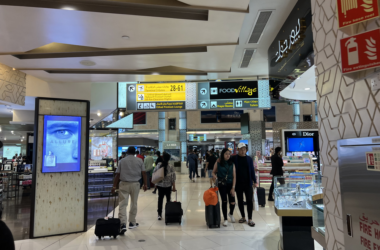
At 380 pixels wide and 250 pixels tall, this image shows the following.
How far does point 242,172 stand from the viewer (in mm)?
5598

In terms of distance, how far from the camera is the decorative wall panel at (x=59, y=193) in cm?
524

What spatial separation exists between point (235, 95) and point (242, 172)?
7.68ft

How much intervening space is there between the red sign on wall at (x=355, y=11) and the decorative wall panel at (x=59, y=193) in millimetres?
5110

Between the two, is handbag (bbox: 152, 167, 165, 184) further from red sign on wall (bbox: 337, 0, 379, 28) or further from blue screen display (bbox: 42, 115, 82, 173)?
red sign on wall (bbox: 337, 0, 379, 28)

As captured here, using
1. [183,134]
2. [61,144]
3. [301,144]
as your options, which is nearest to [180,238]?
[61,144]

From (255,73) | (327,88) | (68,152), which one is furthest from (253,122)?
(327,88)

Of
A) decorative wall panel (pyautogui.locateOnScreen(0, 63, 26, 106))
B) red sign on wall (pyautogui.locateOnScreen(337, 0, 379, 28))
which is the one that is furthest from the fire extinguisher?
decorative wall panel (pyautogui.locateOnScreen(0, 63, 26, 106))

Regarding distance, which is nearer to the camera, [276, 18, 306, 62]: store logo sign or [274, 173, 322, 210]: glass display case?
[274, 173, 322, 210]: glass display case

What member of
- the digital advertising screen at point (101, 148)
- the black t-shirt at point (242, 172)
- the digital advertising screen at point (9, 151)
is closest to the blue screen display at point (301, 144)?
the black t-shirt at point (242, 172)

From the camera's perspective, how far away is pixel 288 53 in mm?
4605

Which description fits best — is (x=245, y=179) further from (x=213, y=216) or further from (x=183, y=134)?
(x=183, y=134)

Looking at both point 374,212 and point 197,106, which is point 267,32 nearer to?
point 197,106

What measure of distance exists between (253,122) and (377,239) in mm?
16406

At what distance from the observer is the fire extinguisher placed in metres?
1.67
